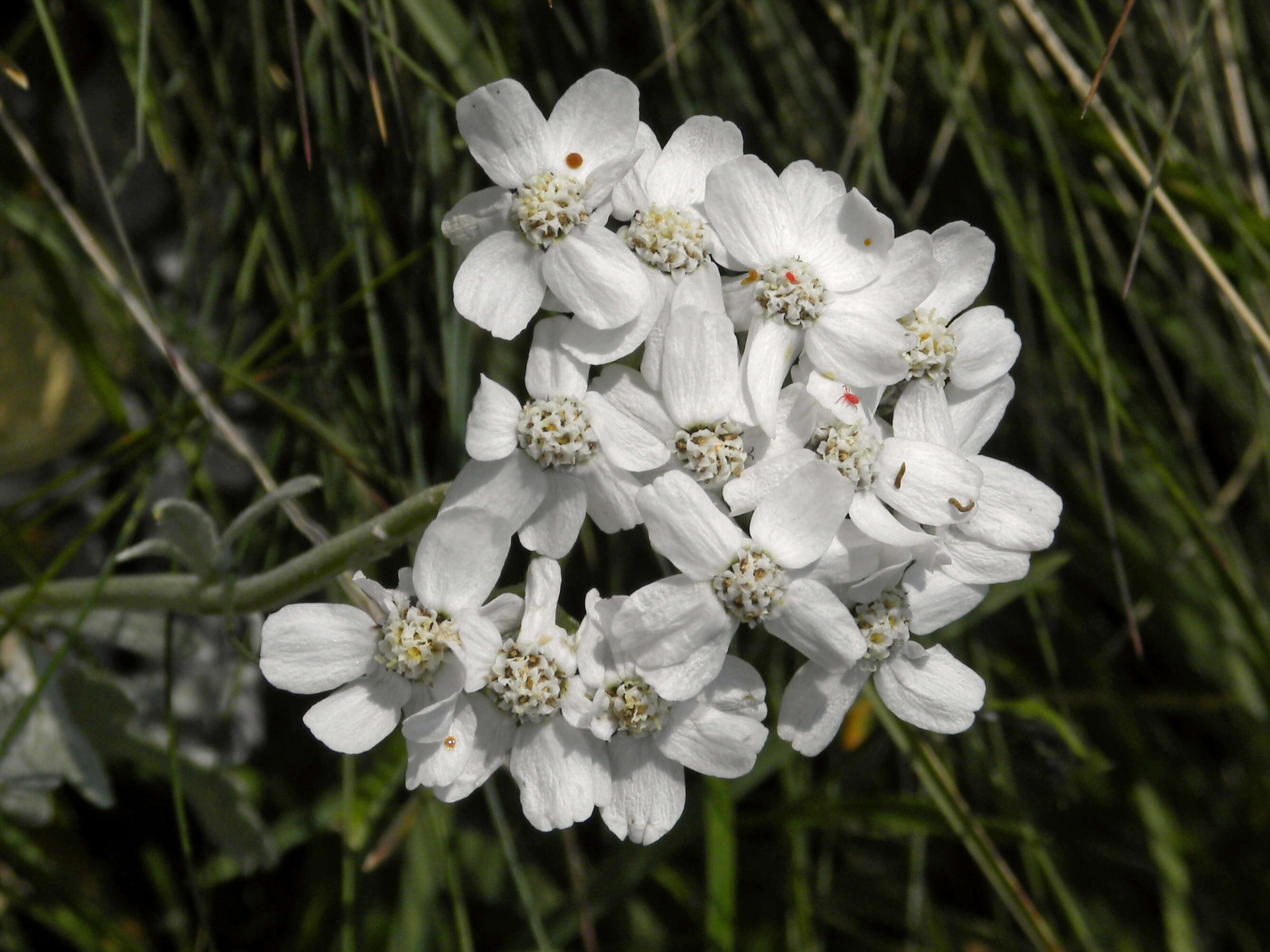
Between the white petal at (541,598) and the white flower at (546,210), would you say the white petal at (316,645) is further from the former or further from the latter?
the white flower at (546,210)

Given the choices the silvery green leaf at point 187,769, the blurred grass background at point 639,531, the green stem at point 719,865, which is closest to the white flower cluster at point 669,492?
the blurred grass background at point 639,531

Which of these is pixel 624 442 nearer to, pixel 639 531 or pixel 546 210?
pixel 546 210

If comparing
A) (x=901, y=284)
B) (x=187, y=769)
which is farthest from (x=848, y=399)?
(x=187, y=769)

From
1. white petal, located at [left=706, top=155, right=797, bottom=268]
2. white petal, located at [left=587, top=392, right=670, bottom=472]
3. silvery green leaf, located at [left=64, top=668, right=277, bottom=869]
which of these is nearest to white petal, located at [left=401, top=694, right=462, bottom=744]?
white petal, located at [left=587, top=392, right=670, bottom=472]

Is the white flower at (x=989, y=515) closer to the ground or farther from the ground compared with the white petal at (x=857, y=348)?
closer to the ground

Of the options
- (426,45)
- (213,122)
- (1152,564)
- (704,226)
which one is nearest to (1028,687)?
(1152,564)
